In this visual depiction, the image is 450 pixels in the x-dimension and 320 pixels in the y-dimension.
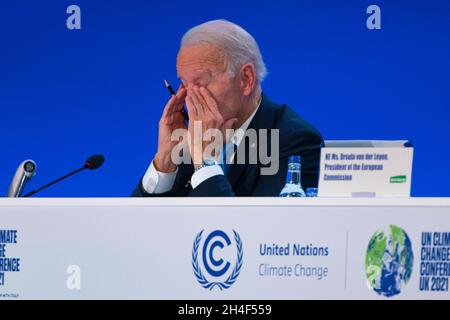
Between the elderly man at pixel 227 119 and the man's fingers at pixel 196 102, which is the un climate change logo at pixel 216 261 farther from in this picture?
the man's fingers at pixel 196 102

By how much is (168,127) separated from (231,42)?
2.04 ft

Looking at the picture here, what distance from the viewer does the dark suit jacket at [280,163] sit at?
4.25 metres

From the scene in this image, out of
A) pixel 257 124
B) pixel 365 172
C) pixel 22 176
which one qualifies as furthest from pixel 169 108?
pixel 365 172

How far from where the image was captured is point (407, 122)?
199 inches

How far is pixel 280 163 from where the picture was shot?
432cm

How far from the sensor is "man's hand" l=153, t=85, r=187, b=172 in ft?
14.6

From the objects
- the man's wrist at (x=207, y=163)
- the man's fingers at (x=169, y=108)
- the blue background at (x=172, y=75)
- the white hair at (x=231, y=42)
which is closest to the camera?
the man's wrist at (x=207, y=163)

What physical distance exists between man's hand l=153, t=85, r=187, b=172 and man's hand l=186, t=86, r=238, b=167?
10cm

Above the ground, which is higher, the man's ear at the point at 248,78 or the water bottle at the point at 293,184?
the man's ear at the point at 248,78

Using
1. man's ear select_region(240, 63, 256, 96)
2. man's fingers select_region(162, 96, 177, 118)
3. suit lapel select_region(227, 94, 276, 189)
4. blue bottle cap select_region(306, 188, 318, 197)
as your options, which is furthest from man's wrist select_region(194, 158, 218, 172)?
man's ear select_region(240, 63, 256, 96)

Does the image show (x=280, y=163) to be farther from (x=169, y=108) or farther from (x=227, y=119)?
(x=169, y=108)

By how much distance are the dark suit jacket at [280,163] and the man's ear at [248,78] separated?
105 mm

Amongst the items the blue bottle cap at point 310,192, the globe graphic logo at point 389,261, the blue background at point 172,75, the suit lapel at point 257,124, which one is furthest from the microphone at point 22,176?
the globe graphic logo at point 389,261
